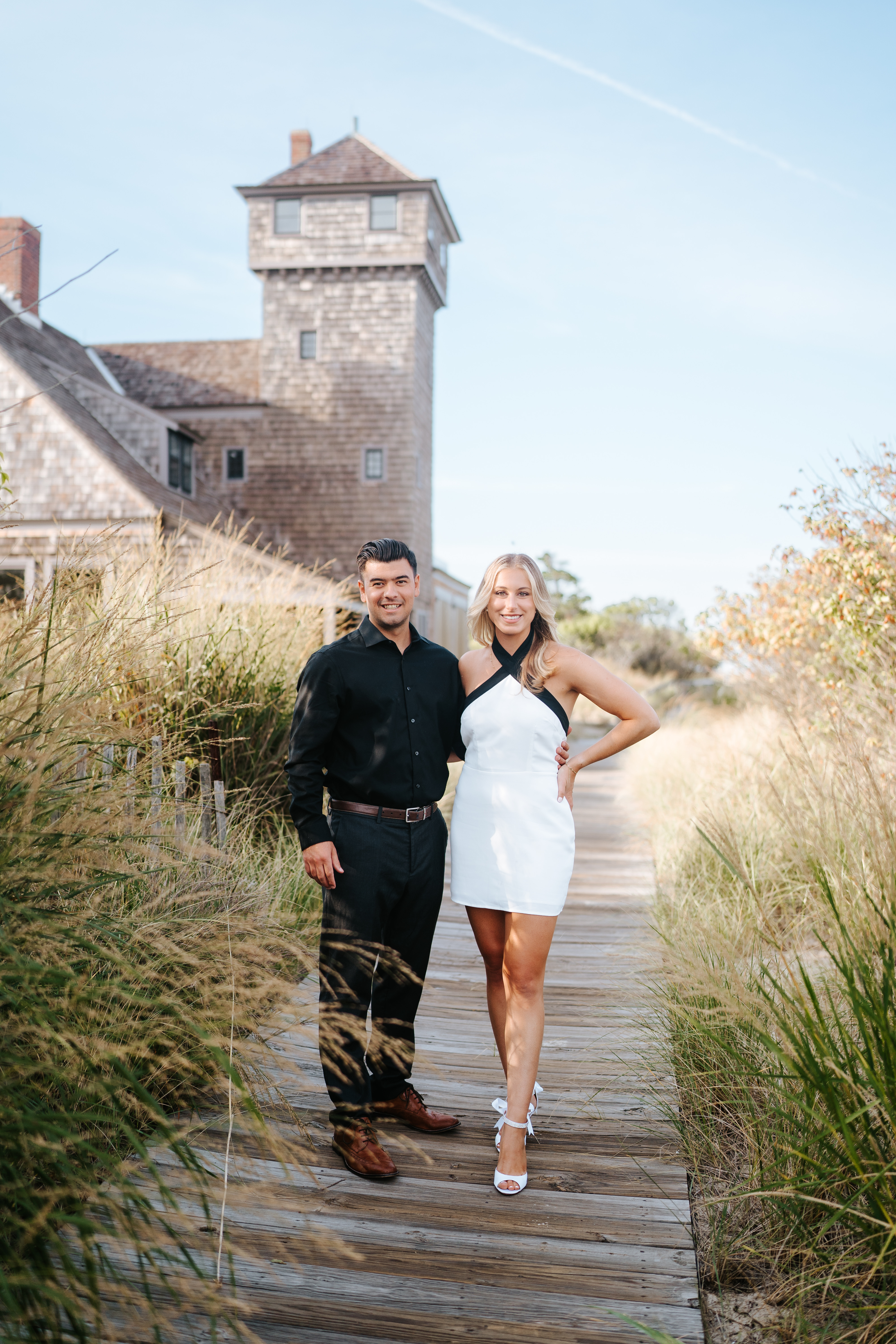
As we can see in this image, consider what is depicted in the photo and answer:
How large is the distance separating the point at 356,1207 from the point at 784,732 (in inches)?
216

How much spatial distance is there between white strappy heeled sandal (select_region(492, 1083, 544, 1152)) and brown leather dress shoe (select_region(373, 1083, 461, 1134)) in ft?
0.48

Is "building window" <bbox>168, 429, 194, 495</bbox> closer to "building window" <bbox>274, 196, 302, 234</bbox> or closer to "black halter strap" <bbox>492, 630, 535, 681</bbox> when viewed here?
"building window" <bbox>274, 196, 302, 234</bbox>

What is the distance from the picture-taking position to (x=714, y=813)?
6441 millimetres

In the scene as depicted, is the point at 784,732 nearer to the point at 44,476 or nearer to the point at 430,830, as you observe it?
the point at 430,830

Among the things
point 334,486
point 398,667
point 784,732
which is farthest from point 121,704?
point 334,486

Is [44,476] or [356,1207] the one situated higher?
[44,476]

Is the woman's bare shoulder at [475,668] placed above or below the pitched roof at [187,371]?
below

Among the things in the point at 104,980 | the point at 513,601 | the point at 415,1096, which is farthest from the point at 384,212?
the point at 104,980

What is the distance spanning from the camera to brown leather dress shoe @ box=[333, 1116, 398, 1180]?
2.92 meters

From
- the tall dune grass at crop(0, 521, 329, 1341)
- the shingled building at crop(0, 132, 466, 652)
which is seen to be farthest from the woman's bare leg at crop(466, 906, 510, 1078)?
the shingled building at crop(0, 132, 466, 652)

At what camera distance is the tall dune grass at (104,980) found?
5.64 feet

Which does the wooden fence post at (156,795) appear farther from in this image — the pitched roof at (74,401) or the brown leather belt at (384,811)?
the pitched roof at (74,401)

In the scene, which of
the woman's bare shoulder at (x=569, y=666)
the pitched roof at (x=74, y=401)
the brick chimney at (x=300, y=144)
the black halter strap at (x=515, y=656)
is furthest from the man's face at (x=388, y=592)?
the brick chimney at (x=300, y=144)

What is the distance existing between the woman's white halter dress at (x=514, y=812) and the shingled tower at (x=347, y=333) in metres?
19.6
